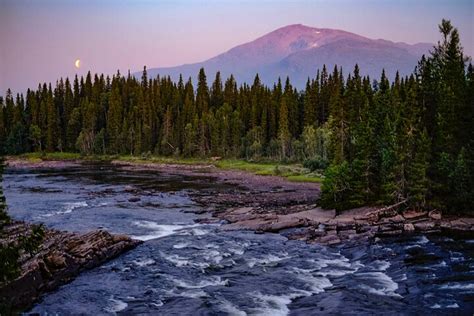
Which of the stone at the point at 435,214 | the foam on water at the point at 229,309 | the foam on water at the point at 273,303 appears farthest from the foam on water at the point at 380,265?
the stone at the point at 435,214

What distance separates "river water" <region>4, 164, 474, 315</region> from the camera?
2362 centimetres

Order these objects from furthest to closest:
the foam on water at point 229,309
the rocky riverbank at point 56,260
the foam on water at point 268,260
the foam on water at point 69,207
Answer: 1. the foam on water at point 69,207
2. the foam on water at point 268,260
3. the rocky riverbank at point 56,260
4. the foam on water at point 229,309

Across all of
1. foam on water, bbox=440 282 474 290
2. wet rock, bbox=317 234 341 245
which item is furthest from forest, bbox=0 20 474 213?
foam on water, bbox=440 282 474 290

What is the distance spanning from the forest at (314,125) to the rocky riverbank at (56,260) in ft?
77.4

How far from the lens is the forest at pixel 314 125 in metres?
45.3

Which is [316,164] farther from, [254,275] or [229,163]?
[254,275]

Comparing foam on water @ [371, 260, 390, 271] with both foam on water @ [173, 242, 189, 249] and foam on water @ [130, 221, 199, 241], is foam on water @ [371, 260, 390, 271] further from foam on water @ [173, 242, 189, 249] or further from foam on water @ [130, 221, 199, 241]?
foam on water @ [130, 221, 199, 241]

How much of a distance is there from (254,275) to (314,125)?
92679mm

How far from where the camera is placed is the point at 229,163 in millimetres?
112438

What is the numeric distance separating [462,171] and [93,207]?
129ft

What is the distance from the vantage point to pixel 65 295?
25.7 metres

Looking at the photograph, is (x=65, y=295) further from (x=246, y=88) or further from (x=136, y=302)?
(x=246, y=88)

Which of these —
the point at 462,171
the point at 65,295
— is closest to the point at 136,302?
the point at 65,295

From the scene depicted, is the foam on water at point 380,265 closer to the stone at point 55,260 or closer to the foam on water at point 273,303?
the foam on water at point 273,303
